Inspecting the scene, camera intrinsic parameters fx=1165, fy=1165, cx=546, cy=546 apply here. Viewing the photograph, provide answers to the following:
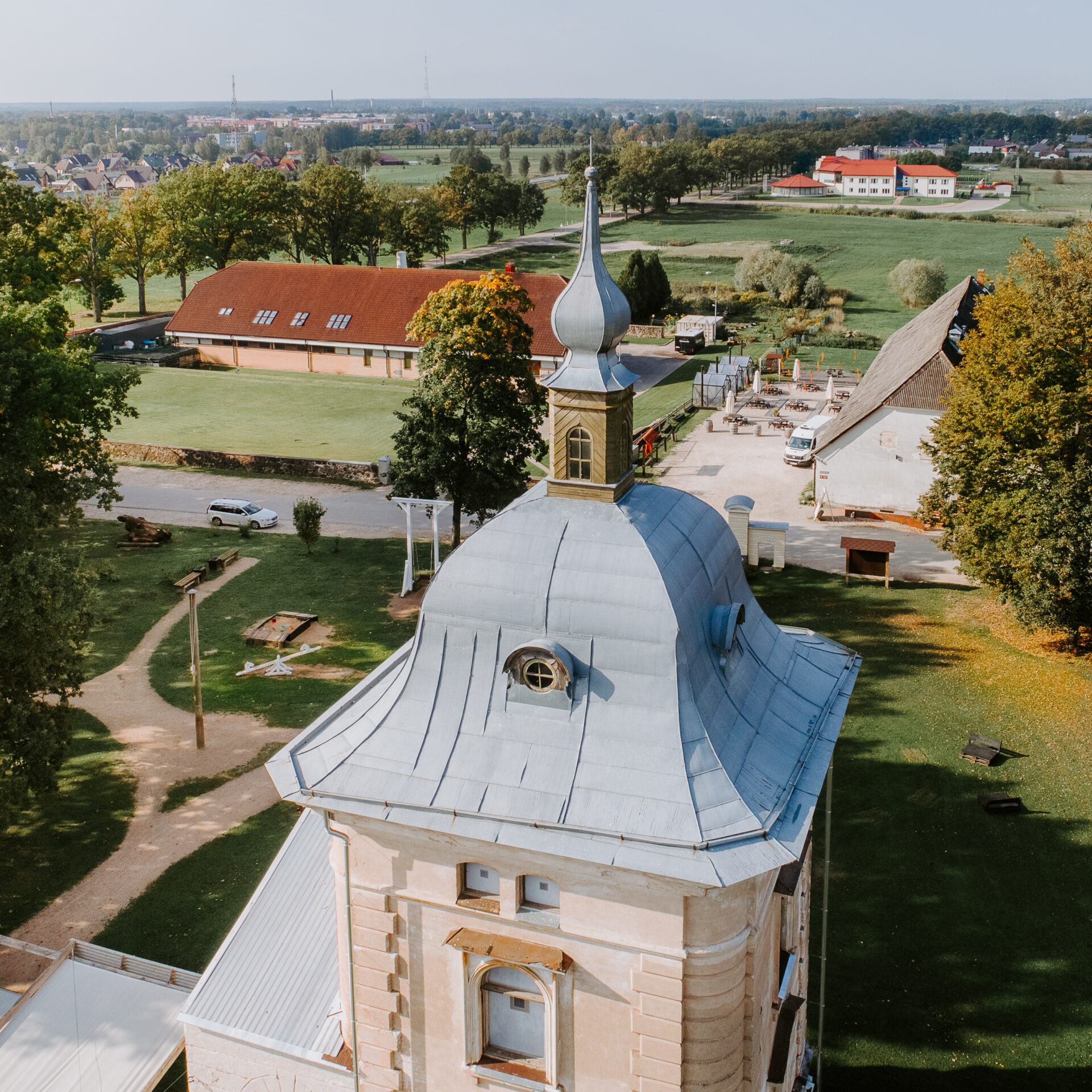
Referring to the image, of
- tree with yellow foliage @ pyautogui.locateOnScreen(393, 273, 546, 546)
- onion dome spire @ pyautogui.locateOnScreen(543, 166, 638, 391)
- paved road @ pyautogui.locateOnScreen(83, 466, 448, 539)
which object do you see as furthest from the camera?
paved road @ pyautogui.locateOnScreen(83, 466, 448, 539)

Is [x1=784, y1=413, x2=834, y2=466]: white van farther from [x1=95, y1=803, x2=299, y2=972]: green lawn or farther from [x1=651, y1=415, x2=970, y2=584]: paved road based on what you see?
[x1=95, y1=803, x2=299, y2=972]: green lawn

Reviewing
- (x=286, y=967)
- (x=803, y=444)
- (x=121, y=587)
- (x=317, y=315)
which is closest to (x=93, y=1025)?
(x=286, y=967)

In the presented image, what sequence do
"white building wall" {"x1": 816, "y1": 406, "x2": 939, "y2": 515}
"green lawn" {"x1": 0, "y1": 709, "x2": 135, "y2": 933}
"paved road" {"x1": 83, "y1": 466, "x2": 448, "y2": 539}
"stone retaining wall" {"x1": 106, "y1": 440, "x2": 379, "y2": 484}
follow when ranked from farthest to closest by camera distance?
"stone retaining wall" {"x1": 106, "y1": 440, "x2": 379, "y2": 484} → "paved road" {"x1": 83, "y1": 466, "x2": 448, "y2": 539} → "white building wall" {"x1": 816, "y1": 406, "x2": 939, "y2": 515} → "green lawn" {"x1": 0, "y1": 709, "x2": 135, "y2": 933}

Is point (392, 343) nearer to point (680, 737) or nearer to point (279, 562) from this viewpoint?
point (279, 562)

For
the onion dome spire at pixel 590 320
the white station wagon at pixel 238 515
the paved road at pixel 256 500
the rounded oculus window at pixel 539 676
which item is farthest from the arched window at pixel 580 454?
the white station wagon at pixel 238 515

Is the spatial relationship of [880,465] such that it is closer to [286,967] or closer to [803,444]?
[803,444]

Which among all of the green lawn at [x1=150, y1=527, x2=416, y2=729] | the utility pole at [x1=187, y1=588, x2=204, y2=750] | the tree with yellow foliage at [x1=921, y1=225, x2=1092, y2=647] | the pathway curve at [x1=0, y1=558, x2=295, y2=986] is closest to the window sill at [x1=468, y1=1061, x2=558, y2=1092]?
the pathway curve at [x1=0, y1=558, x2=295, y2=986]
